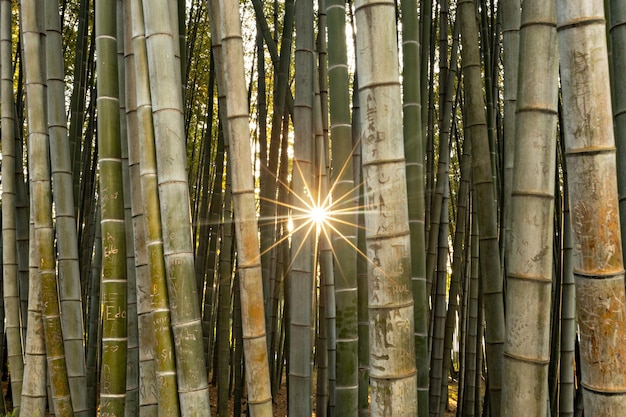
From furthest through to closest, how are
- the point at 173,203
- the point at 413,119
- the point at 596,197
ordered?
the point at 413,119
the point at 173,203
the point at 596,197

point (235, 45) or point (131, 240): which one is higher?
point (235, 45)

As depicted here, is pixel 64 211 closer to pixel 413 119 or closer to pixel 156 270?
pixel 156 270

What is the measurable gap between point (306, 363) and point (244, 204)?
83 centimetres

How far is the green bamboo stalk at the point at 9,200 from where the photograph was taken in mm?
2014

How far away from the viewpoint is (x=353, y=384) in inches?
74.8

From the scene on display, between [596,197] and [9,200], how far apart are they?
2016 mm

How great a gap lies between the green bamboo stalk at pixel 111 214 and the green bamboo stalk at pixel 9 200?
69cm

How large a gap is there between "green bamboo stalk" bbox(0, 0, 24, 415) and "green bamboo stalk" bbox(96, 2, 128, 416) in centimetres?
69

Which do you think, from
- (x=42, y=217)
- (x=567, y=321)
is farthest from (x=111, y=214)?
(x=567, y=321)

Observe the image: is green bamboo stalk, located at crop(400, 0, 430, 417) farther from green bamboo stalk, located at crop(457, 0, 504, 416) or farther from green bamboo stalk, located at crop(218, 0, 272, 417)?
green bamboo stalk, located at crop(218, 0, 272, 417)

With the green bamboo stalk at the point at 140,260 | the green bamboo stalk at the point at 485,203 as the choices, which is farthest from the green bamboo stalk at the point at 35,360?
the green bamboo stalk at the point at 485,203

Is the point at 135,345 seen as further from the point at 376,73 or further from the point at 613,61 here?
the point at 613,61

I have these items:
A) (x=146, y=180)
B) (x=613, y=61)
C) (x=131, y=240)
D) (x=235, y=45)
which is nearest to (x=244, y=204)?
(x=146, y=180)

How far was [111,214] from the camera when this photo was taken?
152 cm
